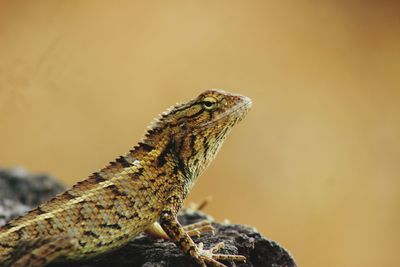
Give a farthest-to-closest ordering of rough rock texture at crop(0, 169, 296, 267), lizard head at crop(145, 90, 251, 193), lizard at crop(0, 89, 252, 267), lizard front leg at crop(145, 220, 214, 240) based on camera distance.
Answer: lizard front leg at crop(145, 220, 214, 240) → lizard head at crop(145, 90, 251, 193) → rough rock texture at crop(0, 169, 296, 267) → lizard at crop(0, 89, 252, 267)

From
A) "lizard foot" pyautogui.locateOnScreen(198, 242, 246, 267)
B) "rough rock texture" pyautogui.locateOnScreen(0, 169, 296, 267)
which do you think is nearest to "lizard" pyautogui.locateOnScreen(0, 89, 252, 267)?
"lizard foot" pyautogui.locateOnScreen(198, 242, 246, 267)

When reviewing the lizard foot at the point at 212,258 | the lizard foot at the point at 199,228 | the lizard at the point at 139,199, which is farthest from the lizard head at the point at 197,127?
the lizard foot at the point at 212,258

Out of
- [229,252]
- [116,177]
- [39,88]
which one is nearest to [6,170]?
[39,88]

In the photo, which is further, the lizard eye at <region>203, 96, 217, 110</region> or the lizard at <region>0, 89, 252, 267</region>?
the lizard eye at <region>203, 96, 217, 110</region>

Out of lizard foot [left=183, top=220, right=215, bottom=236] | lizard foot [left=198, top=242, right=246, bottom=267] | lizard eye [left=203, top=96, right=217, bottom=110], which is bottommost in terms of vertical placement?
lizard foot [left=198, top=242, right=246, bottom=267]

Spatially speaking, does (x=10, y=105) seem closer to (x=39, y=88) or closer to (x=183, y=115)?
(x=39, y=88)

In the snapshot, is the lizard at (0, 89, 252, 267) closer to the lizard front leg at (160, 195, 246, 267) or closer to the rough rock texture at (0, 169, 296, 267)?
the lizard front leg at (160, 195, 246, 267)

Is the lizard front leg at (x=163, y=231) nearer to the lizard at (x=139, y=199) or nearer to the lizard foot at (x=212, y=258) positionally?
the lizard at (x=139, y=199)

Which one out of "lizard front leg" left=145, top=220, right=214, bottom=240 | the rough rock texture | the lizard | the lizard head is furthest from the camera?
"lizard front leg" left=145, top=220, right=214, bottom=240
